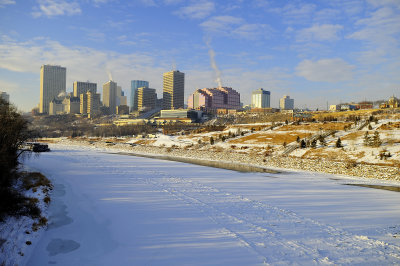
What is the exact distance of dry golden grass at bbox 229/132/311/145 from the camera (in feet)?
157

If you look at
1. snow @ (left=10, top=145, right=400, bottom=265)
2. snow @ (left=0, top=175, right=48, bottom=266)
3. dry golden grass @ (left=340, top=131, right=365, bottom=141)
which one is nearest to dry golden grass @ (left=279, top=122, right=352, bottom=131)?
dry golden grass @ (left=340, top=131, right=365, bottom=141)

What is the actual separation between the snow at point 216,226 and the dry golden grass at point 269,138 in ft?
94.3

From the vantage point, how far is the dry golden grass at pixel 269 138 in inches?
1889

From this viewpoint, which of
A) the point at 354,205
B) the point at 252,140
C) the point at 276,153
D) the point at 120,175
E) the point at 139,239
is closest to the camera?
the point at 139,239

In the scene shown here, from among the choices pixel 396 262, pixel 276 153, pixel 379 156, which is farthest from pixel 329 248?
pixel 276 153

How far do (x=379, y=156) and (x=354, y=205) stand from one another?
19.6 meters

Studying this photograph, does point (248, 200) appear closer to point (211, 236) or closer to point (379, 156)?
point (211, 236)

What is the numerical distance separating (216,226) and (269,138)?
41876 millimetres

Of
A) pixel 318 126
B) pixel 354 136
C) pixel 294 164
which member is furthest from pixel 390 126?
pixel 294 164

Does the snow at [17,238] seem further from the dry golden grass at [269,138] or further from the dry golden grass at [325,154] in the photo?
the dry golden grass at [269,138]

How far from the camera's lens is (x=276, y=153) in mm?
41219

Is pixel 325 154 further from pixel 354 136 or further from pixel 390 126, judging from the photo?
pixel 390 126

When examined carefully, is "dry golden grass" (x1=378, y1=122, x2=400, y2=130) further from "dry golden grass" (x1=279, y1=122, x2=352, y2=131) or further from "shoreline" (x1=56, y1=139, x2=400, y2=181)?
"shoreline" (x1=56, y1=139, x2=400, y2=181)

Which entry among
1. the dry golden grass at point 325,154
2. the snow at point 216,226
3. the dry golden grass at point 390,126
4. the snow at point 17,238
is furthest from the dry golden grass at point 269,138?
the snow at point 17,238
